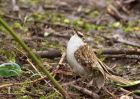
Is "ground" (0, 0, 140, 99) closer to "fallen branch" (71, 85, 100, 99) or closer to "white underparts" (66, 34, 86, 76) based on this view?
"fallen branch" (71, 85, 100, 99)

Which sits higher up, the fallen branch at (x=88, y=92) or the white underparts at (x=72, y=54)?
the white underparts at (x=72, y=54)

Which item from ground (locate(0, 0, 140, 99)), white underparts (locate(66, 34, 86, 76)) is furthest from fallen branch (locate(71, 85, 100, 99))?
white underparts (locate(66, 34, 86, 76))

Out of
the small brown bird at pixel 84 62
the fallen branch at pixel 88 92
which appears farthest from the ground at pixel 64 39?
the small brown bird at pixel 84 62

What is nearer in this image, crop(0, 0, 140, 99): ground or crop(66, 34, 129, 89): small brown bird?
crop(66, 34, 129, 89): small brown bird

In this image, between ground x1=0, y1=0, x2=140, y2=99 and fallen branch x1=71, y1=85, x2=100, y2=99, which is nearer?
fallen branch x1=71, y1=85, x2=100, y2=99

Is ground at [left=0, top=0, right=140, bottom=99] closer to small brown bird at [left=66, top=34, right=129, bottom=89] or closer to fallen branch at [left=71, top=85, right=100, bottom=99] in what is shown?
fallen branch at [left=71, top=85, right=100, bottom=99]

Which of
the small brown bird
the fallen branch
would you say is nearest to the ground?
the fallen branch

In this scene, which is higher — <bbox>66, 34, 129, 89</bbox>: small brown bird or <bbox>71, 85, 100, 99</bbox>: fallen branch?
<bbox>66, 34, 129, 89</bbox>: small brown bird

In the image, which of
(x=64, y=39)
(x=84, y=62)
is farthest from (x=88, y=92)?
(x=64, y=39)

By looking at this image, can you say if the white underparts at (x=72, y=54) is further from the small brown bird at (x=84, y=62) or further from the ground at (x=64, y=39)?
the ground at (x=64, y=39)
